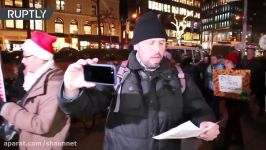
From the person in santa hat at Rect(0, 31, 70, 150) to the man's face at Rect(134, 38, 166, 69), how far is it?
0.87m

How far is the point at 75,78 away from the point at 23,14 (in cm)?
217

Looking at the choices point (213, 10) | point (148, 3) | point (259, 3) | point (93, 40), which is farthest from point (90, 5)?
point (213, 10)

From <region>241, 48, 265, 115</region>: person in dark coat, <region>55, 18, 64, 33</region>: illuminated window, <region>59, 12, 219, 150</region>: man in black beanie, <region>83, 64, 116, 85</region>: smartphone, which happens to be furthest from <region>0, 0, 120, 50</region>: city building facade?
<region>83, 64, 116, 85</region>: smartphone

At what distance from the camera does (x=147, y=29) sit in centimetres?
263

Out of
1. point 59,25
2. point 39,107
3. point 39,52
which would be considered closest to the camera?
point 39,107

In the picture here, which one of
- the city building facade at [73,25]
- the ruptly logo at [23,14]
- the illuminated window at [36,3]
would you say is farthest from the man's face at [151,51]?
the illuminated window at [36,3]

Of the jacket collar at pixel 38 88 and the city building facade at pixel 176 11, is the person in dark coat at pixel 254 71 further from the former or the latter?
the city building facade at pixel 176 11

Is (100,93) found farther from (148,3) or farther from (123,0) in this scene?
(148,3)

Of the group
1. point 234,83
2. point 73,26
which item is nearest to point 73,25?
point 73,26

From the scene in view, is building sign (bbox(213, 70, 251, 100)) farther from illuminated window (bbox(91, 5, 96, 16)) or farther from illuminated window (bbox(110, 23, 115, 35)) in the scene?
illuminated window (bbox(110, 23, 115, 35))

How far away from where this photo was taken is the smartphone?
210 centimetres

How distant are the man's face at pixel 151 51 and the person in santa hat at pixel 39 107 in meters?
0.87

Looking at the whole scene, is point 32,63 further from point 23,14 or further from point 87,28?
point 87,28

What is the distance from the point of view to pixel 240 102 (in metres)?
6.81
